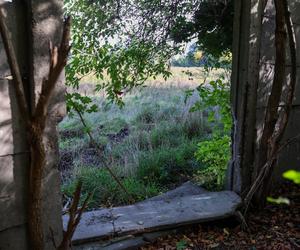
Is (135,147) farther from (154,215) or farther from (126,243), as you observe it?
(126,243)

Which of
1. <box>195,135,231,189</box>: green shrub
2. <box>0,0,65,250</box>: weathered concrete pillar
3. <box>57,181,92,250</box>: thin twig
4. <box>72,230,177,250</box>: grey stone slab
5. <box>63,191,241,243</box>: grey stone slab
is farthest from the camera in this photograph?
<box>195,135,231,189</box>: green shrub

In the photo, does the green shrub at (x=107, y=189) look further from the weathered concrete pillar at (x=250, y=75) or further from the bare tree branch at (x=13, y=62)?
the bare tree branch at (x=13, y=62)

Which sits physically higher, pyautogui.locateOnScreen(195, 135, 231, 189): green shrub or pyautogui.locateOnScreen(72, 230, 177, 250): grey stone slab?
pyautogui.locateOnScreen(195, 135, 231, 189): green shrub

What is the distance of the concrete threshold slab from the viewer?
2.71m

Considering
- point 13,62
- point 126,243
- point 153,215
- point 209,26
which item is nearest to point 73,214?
point 13,62

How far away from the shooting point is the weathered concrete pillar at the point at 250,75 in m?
3.12

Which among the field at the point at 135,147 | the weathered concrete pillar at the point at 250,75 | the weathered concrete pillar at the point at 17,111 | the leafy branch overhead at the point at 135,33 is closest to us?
the weathered concrete pillar at the point at 17,111

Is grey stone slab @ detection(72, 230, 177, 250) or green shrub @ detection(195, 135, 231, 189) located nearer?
grey stone slab @ detection(72, 230, 177, 250)

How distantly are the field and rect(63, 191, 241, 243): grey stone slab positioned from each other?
1.54ft

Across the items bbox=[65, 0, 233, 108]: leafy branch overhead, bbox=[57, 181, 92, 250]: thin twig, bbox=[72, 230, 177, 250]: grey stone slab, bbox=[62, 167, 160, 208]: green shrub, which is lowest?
bbox=[62, 167, 160, 208]: green shrub

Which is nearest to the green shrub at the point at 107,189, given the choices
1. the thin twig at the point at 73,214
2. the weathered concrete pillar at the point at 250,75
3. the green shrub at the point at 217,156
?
the green shrub at the point at 217,156

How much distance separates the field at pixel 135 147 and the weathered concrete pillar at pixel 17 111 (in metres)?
0.97

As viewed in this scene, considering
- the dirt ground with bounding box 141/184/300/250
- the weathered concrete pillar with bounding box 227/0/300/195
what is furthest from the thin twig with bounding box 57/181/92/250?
the weathered concrete pillar with bounding box 227/0/300/195

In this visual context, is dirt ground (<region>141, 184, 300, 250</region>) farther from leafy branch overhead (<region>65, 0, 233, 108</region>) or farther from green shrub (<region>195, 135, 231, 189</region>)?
leafy branch overhead (<region>65, 0, 233, 108</region>)
